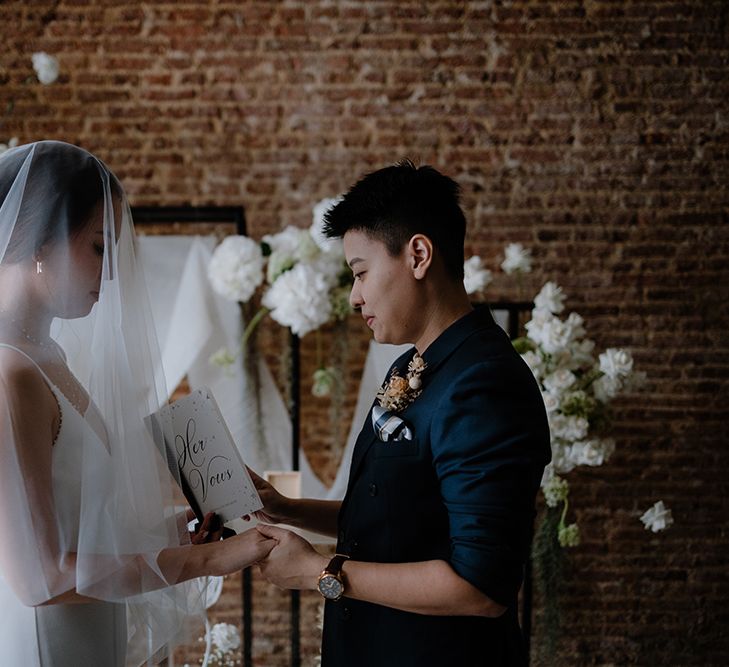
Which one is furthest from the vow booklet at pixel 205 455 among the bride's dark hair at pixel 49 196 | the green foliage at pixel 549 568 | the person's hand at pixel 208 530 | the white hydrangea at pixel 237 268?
the green foliage at pixel 549 568

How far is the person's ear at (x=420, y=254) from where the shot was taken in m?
1.48

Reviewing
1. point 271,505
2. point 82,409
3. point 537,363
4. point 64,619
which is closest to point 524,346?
point 537,363

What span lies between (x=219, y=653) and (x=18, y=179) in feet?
7.10

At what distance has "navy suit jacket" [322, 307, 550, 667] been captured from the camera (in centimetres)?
133

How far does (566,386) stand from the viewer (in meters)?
2.53

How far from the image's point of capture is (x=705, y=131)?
11.2ft

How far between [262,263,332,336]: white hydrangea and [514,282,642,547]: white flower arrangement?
2.22 feet

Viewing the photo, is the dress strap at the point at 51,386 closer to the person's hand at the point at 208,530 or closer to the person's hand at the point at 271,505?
the person's hand at the point at 208,530

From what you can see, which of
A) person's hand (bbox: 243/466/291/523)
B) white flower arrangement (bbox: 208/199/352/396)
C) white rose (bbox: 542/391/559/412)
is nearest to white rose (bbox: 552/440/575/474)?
white rose (bbox: 542/391/559/412)

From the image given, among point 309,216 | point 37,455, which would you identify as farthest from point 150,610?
point 309,216

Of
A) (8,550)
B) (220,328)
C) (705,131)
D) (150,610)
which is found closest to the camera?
(8,550)

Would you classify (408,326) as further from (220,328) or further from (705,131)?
(705,131)

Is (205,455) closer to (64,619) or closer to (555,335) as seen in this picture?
(64,619)

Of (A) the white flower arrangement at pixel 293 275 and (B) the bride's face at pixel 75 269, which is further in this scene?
(A) the white flower arrangement at pixel 293 275
